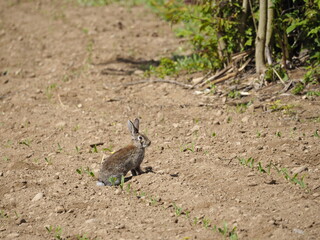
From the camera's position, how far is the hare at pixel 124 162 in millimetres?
5836

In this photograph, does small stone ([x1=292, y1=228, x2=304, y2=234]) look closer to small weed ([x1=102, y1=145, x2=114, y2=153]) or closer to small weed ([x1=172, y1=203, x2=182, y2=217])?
small weed ([x1=172, y1=203, x2=182, y2=217])

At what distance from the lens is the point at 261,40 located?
7.98m

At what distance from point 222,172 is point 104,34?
772cm

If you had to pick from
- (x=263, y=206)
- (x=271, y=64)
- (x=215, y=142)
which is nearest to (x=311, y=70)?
(x=271, y=64)

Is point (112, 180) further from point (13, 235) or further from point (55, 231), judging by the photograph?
A: point (13, 235)

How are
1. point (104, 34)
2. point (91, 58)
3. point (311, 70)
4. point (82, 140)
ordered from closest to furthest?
1. point (82, 140)
2. point (311, 70)
3. point (91, 58)
4. point (104, 34)

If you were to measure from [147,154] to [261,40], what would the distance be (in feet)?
9.10

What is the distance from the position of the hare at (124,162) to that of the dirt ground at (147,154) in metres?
0.16

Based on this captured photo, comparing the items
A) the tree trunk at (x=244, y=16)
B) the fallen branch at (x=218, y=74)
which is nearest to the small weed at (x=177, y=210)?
the fallen branch at (x=218, y=74)

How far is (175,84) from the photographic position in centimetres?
903

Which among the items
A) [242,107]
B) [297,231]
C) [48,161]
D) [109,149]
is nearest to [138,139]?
A: [109,149]

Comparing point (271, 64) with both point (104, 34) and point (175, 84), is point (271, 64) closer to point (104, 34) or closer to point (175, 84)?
point (175, 84)

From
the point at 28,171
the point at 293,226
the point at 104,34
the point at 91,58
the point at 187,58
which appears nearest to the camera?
the point at 293,226

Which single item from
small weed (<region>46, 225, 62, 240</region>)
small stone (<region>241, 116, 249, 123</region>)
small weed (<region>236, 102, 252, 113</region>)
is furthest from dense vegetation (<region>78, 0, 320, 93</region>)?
small weed (<region>46, 225, 62, 240</region>)
